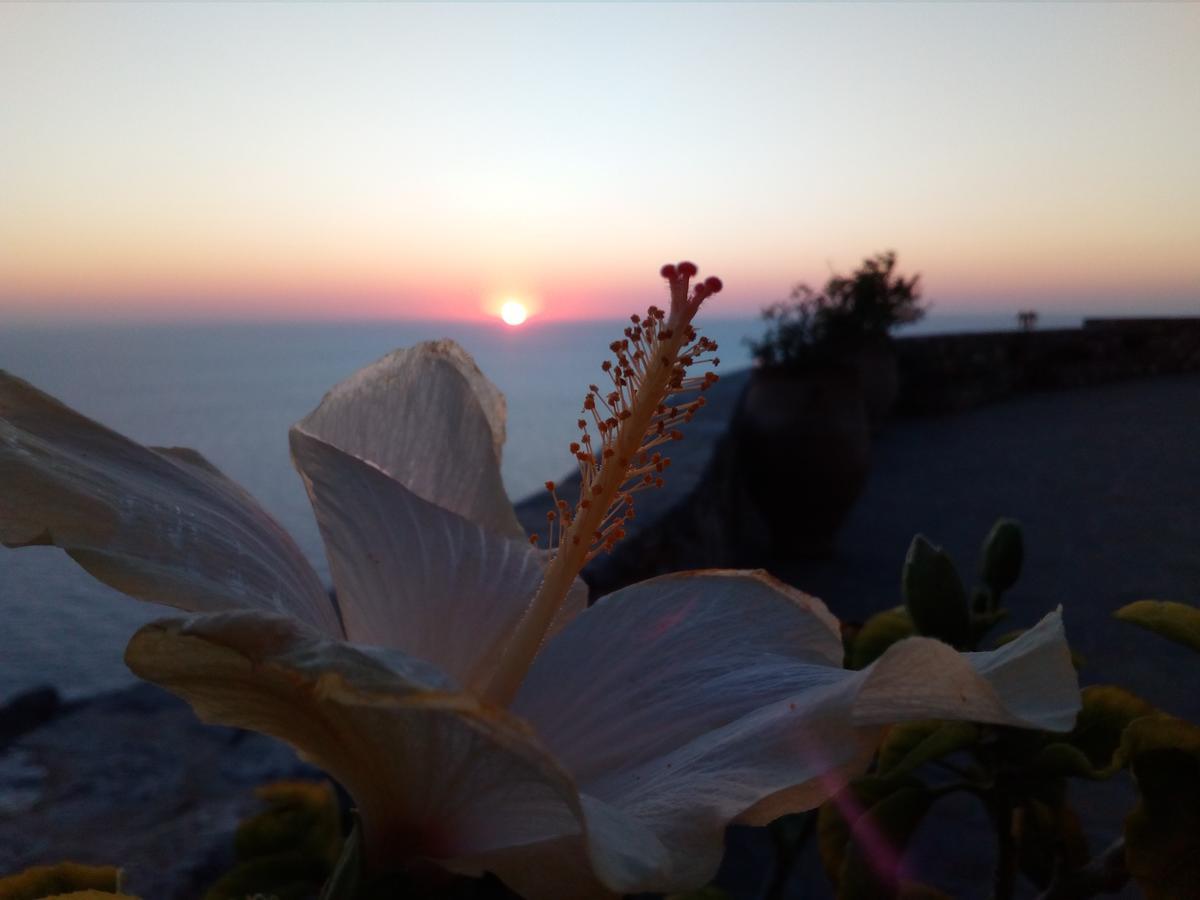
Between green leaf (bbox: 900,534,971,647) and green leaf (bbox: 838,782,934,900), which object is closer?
green leaf (bbox: 838,782,934,900)

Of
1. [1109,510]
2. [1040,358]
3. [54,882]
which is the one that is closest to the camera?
[54,882]

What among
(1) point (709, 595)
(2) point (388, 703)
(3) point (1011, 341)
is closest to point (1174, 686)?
(1) point (709, 595)

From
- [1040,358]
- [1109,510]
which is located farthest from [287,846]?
[1040,358]

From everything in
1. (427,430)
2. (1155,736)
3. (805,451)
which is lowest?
(805,451)

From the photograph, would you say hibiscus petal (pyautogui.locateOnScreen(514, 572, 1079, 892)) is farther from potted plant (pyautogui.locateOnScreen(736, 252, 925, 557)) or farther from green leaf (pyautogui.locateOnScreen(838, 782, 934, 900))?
potted plant (pyautogui.locateOnScreen(736, 252, 925, 557))

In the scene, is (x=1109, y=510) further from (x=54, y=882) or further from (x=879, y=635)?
(x=54, y=882)

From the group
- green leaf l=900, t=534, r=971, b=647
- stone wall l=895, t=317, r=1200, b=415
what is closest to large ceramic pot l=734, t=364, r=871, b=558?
stone wall l=895, t=317, r=1200, b=415

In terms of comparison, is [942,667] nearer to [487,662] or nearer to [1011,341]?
[487,662]
